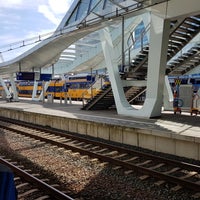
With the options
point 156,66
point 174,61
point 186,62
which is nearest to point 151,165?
point 156,66

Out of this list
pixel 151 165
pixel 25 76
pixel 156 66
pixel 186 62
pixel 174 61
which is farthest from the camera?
pixel 25 76

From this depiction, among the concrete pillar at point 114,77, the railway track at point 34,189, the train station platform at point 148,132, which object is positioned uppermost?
the concrete pillar at point 114,77

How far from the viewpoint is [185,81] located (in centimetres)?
2884

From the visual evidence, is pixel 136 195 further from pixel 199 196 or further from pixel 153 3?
pixel 153 3

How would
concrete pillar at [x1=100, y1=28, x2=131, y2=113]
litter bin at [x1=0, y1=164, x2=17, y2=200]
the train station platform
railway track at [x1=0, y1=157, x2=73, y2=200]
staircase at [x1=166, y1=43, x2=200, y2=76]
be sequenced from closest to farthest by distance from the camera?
litter bin at [x1=0, y1=164, x2=17, y2=200] → railway track at [x1=0, y1=157, x2=73, y2=200] → the train station platform → concrete pillar at [x1=100, y1=28, x2=131, y2=113] → staircase at [x1=166, y1=43, x2=200, y2=76]

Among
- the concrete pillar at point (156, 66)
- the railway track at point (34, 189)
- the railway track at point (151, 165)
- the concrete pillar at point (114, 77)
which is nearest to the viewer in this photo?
the railway track at point (34, 189)

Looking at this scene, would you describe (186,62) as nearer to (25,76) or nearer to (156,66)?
(156,66)

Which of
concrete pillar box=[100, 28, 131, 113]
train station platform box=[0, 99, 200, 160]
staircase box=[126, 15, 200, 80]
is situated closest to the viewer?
train station platform box=[0, 99, 200, 160]

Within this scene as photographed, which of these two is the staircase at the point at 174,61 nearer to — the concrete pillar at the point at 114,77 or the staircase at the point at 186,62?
the staircase at the point at 186,62

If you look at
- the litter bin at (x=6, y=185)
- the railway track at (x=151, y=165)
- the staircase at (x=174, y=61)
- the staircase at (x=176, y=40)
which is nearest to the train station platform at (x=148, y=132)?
the railway track at (x=151, y=165)

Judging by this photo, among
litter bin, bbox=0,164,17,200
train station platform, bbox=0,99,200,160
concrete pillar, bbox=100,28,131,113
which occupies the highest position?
concrete pillar, bbox=100,28,131,113

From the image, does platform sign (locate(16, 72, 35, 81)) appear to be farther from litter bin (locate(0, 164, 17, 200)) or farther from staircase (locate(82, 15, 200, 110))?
litter bin (locate(0, 164, 17, 200))

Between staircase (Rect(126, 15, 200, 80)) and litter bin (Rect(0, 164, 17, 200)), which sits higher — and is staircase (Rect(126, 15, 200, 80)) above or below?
above

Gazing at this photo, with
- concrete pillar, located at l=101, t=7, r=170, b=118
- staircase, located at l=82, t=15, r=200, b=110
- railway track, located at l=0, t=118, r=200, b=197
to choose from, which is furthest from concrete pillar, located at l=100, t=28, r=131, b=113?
railway track, located at l=0, t=118, r=200, b=197
